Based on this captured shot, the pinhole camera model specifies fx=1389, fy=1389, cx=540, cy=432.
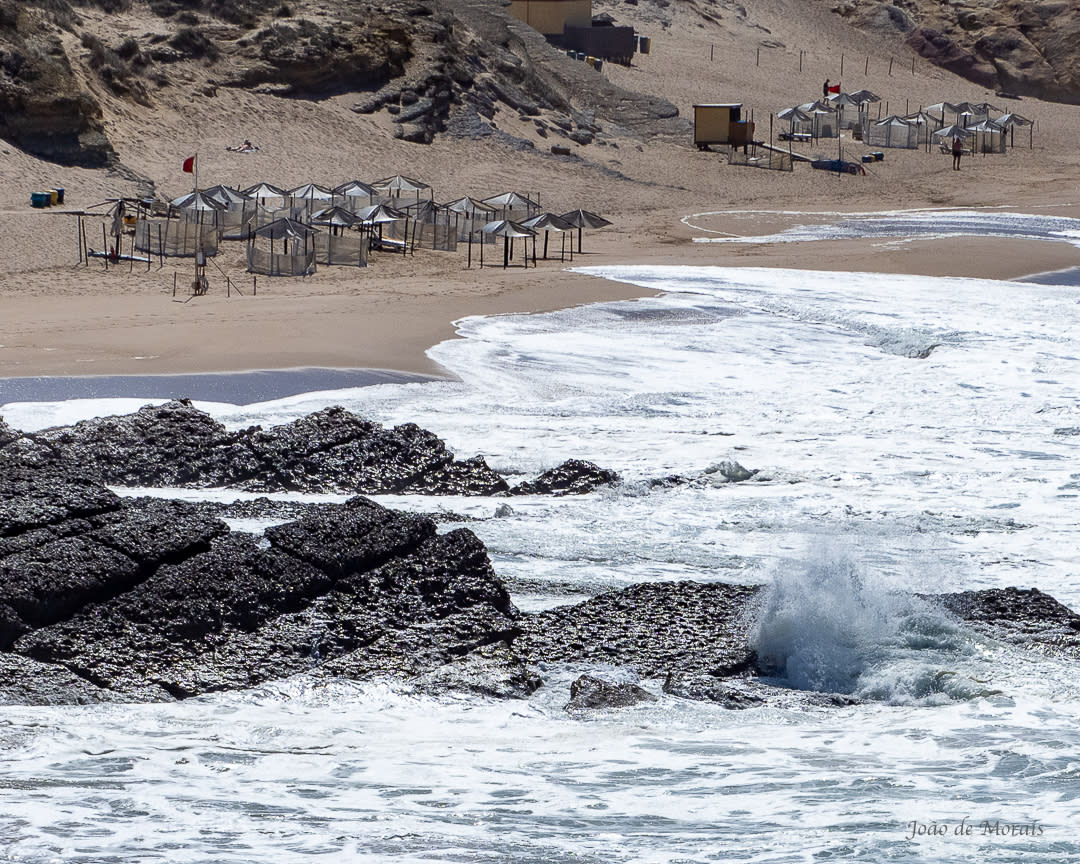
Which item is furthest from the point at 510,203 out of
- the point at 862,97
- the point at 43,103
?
the point at 862,97

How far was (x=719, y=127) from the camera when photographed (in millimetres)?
45594

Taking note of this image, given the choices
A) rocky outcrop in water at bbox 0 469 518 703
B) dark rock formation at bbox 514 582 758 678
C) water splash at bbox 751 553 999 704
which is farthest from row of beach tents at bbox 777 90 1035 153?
rocky outcrop in water at bbox 0 469 518 703

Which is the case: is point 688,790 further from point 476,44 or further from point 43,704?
point 476,44

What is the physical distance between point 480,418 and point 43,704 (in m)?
8.08

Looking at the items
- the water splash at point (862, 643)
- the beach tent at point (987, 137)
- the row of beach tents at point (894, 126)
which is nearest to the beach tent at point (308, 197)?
the row of beach tents at point (894, 126)

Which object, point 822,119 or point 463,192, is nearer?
point 463,192

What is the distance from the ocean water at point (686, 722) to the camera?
6469mm

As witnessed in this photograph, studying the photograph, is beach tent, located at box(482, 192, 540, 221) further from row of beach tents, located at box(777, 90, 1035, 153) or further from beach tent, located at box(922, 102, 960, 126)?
beach tent, located at box(922, 102, 960, 126)

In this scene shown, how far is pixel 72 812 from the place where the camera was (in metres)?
6.53

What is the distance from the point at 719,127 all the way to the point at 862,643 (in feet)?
128

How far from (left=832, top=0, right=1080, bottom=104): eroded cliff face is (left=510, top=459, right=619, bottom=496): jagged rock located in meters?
57.9

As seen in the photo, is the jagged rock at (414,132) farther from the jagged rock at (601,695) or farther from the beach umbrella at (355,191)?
Answer: the jagged rock at (601,695)

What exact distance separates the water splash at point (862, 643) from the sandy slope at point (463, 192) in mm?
9299

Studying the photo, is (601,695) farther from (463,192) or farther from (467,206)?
(463,192)
